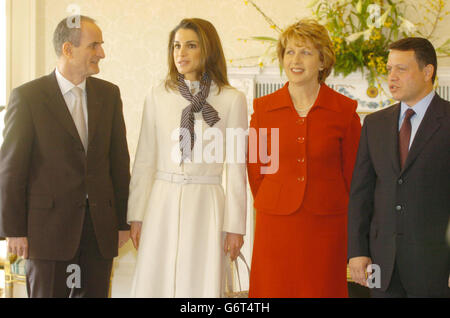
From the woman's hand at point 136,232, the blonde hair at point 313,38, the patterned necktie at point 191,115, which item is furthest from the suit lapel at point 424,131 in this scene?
the woman's hand at point 136,232

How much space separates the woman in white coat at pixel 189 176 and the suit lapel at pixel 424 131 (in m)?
0.68

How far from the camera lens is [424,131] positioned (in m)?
2.03

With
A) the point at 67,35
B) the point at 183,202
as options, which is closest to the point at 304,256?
the point at 183,202

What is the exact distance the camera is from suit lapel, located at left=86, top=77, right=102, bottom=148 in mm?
2246

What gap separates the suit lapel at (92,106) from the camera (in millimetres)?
2246

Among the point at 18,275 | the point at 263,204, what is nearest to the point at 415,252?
the point at 263,204

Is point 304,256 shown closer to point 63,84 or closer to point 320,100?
point 320,100

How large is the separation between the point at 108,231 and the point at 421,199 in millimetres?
1248

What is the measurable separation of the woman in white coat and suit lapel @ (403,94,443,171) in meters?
0.68

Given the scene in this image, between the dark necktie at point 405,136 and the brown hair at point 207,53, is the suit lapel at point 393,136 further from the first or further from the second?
the brown hair at point 207,53

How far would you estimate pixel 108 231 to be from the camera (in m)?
2.25

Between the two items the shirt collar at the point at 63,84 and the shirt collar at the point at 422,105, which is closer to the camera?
the shirt collar at the point at 422,105

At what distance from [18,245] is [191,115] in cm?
86

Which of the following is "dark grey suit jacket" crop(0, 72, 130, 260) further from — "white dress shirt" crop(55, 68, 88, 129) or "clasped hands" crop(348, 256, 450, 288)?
"clasped hands" crop(348, 256, 450, 288)
